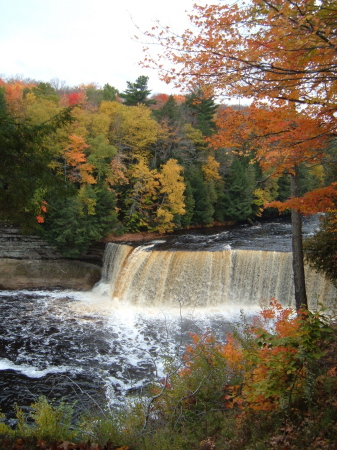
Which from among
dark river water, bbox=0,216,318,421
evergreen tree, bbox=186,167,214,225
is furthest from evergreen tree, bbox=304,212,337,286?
evergreen tree, bbox=186,167,214,225

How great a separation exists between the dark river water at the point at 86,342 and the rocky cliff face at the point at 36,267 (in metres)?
0.95

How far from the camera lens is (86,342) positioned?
12.7 meters

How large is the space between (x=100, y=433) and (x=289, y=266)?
12923 millimetres

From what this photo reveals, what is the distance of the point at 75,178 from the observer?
21531 millimetres

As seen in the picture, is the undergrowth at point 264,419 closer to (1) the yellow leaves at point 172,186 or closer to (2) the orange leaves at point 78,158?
(2) the orange leaves at point 78,158

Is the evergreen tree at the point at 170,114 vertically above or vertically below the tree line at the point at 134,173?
above

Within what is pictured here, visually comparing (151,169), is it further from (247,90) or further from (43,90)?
(247,90)

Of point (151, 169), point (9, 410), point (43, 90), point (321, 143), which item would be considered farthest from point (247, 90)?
point (43, 90)

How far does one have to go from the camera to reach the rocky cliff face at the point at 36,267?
19219 millimetres

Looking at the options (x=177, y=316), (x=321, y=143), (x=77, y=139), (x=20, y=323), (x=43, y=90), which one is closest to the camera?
(x=321, y=143)

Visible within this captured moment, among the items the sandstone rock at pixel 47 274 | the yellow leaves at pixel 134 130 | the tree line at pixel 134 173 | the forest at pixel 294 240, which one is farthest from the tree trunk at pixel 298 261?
the yellow leaves at pixel 134 130

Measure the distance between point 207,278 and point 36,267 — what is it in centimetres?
984

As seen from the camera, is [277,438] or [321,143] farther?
[321,143]

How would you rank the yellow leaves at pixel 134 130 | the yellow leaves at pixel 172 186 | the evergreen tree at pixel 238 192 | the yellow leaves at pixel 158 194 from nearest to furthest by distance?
the yellow leaves at pixel 158 194 → the yellow leaves at pixel 172 186 → the yellow leaves at pixel 134 130 → the evergreen tree at pixel 238 192
